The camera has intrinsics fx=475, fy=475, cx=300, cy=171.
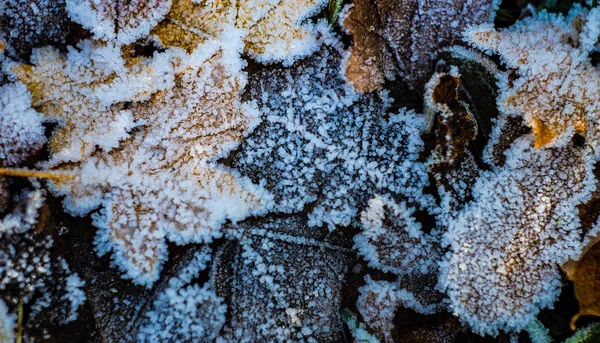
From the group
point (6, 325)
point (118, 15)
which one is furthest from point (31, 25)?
point (6, 325)

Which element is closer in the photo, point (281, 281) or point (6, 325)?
point (6, 325)

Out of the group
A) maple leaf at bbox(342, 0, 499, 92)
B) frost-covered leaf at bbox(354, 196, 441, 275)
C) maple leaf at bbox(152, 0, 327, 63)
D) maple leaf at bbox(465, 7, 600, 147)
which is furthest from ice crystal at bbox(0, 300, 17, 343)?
maple leaf at bbox(465, 7, 600, 147)

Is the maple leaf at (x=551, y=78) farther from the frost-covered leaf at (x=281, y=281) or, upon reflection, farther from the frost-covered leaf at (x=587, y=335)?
the frost-covered leaf at (x=281, y=281)

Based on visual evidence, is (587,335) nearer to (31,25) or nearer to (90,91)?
(90,91)

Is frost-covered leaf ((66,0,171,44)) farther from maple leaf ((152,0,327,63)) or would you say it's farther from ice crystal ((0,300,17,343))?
ice crystal ((0,300,17,343))

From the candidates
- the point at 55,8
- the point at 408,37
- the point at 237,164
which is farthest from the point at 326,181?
the point at 55,8

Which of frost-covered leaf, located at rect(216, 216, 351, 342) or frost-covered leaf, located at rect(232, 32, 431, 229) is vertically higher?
frost-covered leaf, located at rect(232, 32, 431, 229)

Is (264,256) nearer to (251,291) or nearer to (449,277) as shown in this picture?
(251,291)
